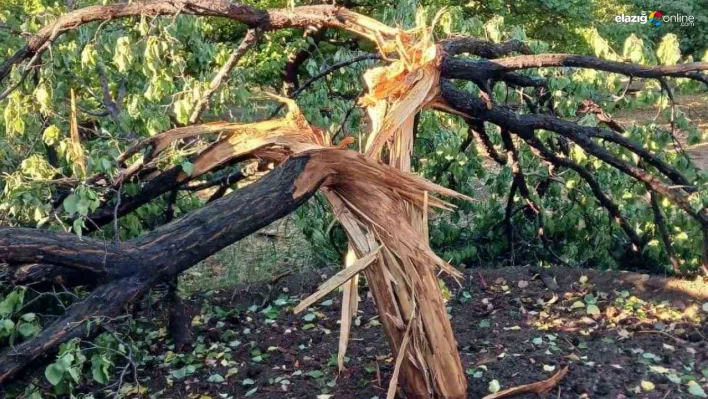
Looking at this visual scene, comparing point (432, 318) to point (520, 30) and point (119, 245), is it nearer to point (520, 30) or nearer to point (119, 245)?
point (119, 245)

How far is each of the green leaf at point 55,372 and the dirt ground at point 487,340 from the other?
1089mm

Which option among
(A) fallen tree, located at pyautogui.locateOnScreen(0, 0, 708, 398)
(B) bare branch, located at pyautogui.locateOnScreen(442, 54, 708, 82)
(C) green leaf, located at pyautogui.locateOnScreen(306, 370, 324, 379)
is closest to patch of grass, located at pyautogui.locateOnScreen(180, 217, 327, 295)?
(C) green leaf, located at pyautogui.locateOnScreen(306, 370, 324, 379)

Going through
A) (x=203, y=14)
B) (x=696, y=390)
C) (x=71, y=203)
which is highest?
(x=203, y=14)

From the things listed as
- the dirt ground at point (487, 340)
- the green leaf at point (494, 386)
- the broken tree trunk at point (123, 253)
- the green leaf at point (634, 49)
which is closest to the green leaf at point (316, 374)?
the dirt ground at point (487, 340)

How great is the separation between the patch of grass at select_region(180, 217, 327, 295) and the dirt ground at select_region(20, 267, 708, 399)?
692mm

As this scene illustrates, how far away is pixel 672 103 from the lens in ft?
13.2

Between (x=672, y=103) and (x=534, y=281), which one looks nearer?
(x=672, y=103)

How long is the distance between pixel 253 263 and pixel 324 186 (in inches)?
129

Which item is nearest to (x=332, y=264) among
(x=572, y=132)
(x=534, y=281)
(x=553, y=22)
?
(x=534, y=281)

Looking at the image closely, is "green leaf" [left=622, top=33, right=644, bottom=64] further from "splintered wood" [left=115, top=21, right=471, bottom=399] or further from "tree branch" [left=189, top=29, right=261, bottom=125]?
"tree branch" [left=189, top=29, right=261, bottom=125]

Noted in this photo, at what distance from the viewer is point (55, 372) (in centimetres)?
212

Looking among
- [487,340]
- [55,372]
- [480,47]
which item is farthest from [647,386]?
[55,372]

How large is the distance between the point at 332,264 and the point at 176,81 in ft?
5.57

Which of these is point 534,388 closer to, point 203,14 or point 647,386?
point 647,386
